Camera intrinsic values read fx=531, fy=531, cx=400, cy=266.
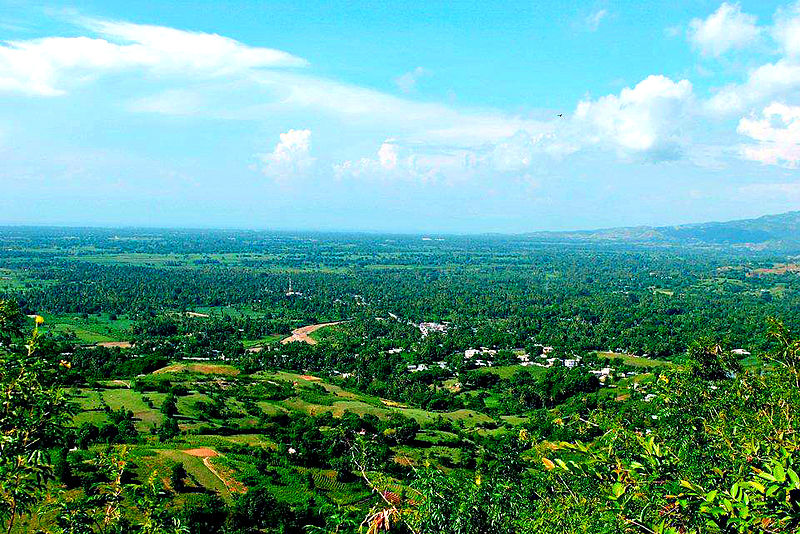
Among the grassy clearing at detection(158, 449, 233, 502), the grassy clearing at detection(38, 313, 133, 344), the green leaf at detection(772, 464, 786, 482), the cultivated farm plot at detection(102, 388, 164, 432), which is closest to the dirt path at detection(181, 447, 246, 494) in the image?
the grassy clearing at detection(158, 449, 233, 502)

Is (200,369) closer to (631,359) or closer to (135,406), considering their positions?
(135,406)

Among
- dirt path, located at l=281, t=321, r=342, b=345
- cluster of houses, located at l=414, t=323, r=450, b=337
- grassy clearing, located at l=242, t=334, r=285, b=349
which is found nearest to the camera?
grassy clearing, located at l=242, t=334, r=285, b=349

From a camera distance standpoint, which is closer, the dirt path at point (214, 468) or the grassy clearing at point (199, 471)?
the grassy clearing at point (199, 471)

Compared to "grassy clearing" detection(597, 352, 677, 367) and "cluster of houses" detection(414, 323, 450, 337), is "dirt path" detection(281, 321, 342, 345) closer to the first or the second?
"cluster of houses" detection(414, 323, 450, 337)

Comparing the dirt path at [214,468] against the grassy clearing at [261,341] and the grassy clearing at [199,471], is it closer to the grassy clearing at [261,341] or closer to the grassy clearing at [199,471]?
the grassy clearing at [199,471]

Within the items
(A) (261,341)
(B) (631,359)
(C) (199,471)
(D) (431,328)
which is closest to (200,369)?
(A) (261,341)

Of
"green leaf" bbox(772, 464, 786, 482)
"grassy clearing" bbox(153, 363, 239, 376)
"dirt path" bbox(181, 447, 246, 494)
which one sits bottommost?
"grassy clearing" bbox(153, 363, 239, 376)

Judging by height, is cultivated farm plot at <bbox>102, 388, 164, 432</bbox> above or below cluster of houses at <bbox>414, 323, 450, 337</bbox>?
above

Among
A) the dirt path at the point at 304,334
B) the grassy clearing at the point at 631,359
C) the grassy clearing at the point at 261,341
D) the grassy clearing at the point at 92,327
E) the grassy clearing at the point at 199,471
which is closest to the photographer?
the grassy clearing at the point at 199,471

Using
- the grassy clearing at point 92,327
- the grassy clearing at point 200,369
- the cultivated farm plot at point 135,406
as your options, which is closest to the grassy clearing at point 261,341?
the grassy clearing at point 200,369

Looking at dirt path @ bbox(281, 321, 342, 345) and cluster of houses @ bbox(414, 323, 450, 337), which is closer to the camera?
dirt path @ bbox(281, 321, 342, 345)
